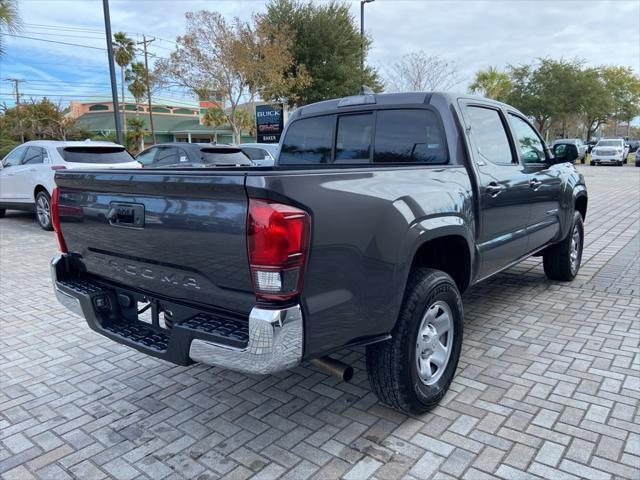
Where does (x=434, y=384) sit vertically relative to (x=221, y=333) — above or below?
below

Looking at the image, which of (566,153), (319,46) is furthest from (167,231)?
(319,46)

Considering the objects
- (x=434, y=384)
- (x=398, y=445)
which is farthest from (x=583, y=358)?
(x=398, y=445)

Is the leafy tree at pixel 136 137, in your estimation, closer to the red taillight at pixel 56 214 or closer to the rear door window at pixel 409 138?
the red taillight at pixel 56 214

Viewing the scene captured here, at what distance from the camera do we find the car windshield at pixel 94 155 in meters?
9.52

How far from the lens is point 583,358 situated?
3773mm

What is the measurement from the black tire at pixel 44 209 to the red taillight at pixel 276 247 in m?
9.17

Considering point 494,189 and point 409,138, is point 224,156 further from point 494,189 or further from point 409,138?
point 494,189

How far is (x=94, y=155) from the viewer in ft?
31.8

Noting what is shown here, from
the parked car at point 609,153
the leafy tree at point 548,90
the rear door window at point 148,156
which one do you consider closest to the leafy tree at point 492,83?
the leafy tree at point 548,90

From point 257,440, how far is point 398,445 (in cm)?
80

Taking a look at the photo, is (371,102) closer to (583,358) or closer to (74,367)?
(583,358)

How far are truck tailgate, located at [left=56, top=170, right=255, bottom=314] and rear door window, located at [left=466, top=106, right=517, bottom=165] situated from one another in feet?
7.44

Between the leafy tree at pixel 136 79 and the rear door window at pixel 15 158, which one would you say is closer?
the rear door window at pixel 15 158

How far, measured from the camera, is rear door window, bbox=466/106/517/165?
3791mm
